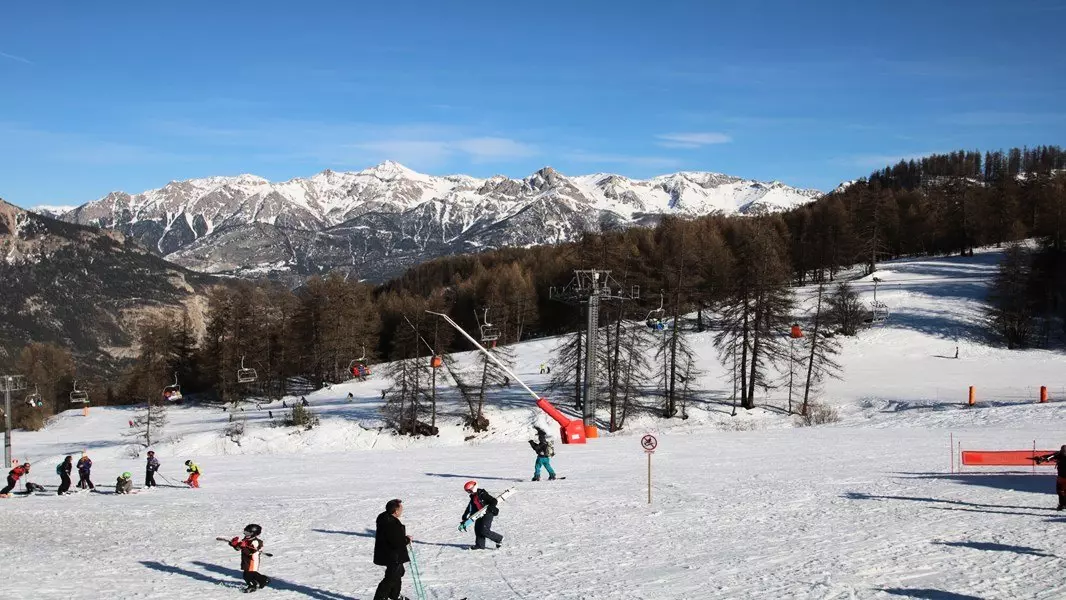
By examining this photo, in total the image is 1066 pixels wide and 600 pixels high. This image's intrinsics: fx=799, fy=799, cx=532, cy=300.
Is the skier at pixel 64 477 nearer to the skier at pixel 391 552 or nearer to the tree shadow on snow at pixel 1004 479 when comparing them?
the skier at pixel 391 552

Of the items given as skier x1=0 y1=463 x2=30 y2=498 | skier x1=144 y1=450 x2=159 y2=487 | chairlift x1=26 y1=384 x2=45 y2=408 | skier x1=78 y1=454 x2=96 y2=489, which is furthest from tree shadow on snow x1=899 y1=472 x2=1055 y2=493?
chairlift x1=26 y1=384 x2=45 y2=408

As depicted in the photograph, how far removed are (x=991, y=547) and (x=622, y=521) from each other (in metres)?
7.49

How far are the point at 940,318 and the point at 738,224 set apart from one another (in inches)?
2628

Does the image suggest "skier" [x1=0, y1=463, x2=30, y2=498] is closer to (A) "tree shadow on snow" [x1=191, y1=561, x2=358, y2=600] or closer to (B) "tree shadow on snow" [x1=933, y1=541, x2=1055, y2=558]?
(A) "tree shadow on snow" [x1=191, y1=561, x2=358, y2=600]

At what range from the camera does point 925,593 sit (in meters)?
12.3

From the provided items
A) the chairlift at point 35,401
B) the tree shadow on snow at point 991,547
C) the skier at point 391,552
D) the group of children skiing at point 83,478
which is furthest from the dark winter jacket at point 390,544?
the chairlift at point 35,401

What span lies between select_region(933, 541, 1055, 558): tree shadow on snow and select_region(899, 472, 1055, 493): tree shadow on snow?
19.6ft

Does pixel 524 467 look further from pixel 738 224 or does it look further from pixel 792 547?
pixel 738 224

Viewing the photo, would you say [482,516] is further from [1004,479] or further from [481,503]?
[1004,479]

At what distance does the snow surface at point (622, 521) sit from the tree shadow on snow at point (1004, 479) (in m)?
0.09

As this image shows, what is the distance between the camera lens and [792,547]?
1545cm

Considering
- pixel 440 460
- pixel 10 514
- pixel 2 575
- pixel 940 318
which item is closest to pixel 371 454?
pixel 440 460

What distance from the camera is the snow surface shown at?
13766mm

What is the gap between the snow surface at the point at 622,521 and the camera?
A: 45.2 ft
